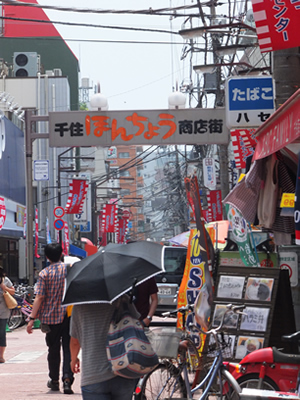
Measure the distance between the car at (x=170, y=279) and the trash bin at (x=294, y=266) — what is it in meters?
12.6

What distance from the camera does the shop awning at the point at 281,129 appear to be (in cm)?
653

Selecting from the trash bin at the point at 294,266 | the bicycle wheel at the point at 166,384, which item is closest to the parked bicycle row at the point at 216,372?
the bicycle wheel at the point at 166,384

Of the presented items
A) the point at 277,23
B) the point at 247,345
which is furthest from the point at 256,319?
the point at 277,23

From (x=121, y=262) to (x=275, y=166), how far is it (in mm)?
3911

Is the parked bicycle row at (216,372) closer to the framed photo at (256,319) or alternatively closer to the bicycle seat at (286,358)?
the bicycle seat at (286,358)

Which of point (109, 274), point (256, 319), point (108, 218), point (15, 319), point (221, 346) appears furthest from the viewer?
point (108, 218)

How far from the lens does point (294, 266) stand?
384 inches

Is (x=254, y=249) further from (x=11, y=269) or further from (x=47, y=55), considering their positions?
(x=47, y=55)

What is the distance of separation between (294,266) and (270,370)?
272 cm

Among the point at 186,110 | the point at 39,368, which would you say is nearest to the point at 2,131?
the point at 186,110

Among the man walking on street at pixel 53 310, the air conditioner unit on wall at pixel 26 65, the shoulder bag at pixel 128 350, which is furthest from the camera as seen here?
the air conditioner unit on wall at pixel 26 65

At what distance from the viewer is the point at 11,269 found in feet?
115

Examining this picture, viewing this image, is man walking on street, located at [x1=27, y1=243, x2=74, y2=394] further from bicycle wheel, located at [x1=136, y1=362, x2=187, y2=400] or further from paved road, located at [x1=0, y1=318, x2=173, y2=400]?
bicycle wheel, located at [x1=136, y1=362, x2=187, y2=400]

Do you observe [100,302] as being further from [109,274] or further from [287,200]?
[287,200]
